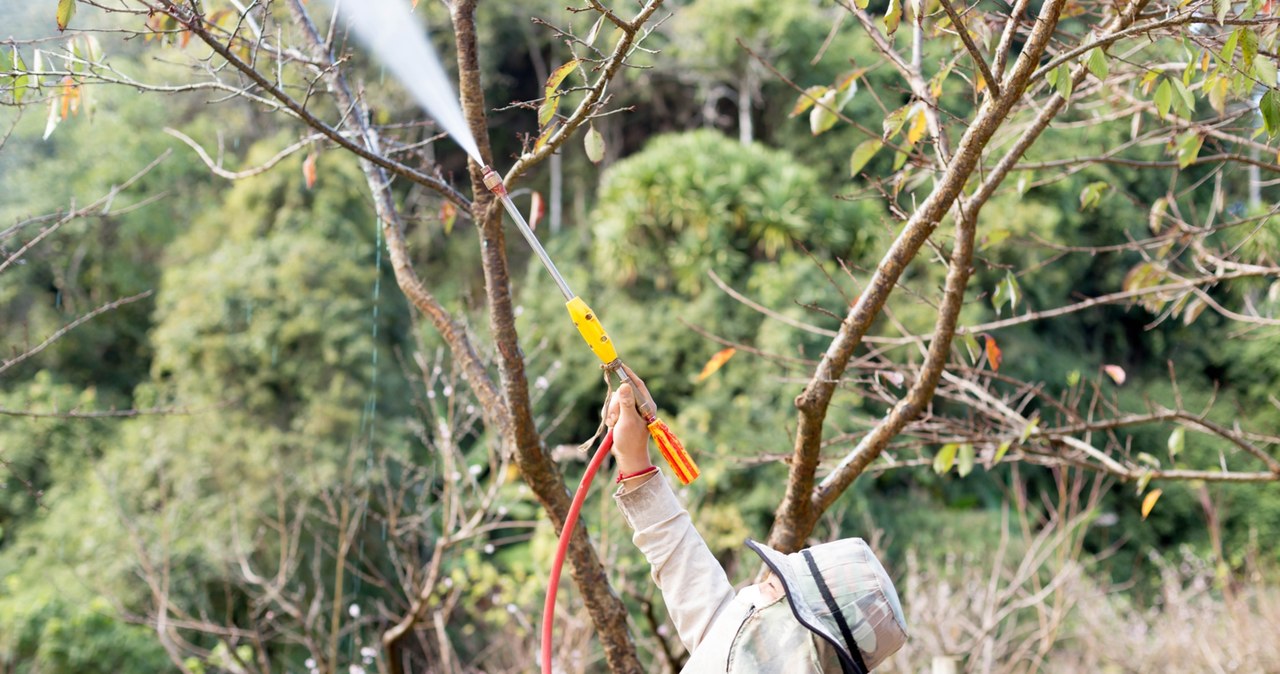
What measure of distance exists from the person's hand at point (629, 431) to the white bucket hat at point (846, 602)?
0.19 m

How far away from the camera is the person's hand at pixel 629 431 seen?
1257mm

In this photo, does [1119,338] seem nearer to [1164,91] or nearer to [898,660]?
[898,660]

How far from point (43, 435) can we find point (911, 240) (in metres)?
7.19

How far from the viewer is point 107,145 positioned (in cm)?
857

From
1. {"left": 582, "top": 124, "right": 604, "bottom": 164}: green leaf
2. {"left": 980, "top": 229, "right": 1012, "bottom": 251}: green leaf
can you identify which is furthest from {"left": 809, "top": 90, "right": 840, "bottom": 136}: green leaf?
{"left": 582, "top": 124, "right": 604, "bottom": 164}: green leaf

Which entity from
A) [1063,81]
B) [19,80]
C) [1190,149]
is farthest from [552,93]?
[1190,149]

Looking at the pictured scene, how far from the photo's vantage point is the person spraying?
113 centimetres

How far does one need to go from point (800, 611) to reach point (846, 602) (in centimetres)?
6

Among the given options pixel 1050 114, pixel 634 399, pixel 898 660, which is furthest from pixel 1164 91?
pixel 898 660

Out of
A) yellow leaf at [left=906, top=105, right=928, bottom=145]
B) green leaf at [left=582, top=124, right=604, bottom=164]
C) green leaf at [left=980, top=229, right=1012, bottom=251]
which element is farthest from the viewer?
green leaf at [left=980, top=229, right=1012, bottom=251]

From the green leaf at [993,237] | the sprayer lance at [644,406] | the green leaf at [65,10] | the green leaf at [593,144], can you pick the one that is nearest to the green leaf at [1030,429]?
the green leaf at [993,237]

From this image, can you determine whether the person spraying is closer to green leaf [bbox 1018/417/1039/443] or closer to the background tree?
the background tree

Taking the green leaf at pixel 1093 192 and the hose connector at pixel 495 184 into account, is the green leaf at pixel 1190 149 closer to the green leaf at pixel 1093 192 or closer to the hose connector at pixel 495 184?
the green leaf at pixel 1093 192

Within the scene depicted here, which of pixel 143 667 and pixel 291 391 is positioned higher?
pixel 291 391
